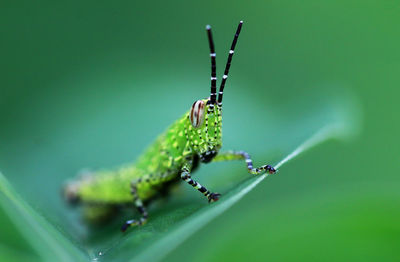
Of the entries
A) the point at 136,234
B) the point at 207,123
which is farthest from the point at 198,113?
the point at 136,234

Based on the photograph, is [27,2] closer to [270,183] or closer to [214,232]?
[270,183]

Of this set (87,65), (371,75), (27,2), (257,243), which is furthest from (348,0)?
(257,243)

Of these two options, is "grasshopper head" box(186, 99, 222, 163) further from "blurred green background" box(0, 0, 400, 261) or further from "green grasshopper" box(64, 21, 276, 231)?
"blurred green background" box(0, 0, 400, 261)

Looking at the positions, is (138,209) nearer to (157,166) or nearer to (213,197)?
(157,166)

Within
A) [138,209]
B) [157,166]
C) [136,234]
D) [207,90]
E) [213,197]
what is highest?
[207,90]

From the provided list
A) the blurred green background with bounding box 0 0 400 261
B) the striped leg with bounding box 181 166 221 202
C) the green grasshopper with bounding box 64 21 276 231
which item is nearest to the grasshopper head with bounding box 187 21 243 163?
the green grasshopper with bounding box 64 21 276 231

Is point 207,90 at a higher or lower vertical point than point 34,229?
higher

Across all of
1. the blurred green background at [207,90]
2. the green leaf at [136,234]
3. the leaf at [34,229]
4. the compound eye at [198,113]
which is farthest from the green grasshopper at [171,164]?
the leaf at [34,229]
